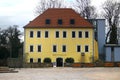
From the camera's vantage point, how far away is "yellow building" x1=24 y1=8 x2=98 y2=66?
95562 millimetres

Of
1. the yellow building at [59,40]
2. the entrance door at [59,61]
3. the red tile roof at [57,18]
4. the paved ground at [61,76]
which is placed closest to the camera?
the paved ground at [61,76]

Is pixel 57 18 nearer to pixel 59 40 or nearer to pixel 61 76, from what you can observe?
pixel 59 40

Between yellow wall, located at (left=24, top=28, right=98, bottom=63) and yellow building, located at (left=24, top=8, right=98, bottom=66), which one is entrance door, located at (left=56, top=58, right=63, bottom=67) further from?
A: yellow wall, located at (left=24, top=28, right=98, bottom=63)

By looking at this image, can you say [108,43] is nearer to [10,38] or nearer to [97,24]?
[97,24]

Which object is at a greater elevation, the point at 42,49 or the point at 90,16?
the point at 90,16

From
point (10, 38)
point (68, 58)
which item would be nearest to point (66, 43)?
point (68, 58)

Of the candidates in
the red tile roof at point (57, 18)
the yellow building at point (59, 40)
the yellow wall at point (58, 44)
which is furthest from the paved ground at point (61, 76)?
the red tile roof at point (57, 18)

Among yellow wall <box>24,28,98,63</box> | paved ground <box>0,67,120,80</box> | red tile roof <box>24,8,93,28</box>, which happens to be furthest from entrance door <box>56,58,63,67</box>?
paved ground <box>0,67,120,80</box>

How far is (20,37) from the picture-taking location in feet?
405

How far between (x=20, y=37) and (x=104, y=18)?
111 ft

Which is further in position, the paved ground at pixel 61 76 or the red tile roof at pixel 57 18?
the red tile roof at pixel 57 18

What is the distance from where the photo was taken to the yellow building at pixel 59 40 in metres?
95.6

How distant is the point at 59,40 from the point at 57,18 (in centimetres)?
550

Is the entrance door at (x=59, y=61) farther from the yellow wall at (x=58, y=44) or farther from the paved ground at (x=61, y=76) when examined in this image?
the paved ground at (x=61, y=76)
